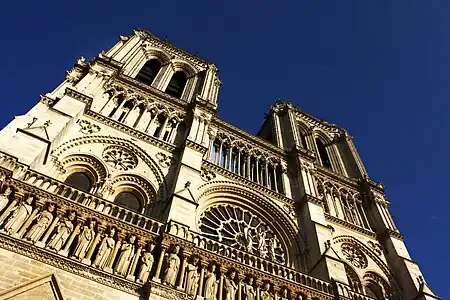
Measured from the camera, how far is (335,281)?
10461 millimetres

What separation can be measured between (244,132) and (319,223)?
6476 mm

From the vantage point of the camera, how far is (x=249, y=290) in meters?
8.74

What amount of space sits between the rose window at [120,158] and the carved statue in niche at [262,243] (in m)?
5.15

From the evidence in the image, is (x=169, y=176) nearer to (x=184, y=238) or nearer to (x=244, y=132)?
(x=184, y=238)

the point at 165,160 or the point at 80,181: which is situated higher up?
the point at 165,160

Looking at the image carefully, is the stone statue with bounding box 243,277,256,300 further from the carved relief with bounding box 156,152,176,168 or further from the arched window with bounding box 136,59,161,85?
the arched window with bounding box 136,59,161,85

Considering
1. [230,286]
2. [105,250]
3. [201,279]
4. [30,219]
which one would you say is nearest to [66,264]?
[105,250]

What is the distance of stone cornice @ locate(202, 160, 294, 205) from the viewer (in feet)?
45.8

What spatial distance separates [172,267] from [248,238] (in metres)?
4.84

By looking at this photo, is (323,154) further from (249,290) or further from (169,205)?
(249,290)

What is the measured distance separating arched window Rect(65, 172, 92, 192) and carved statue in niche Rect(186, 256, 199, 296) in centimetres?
427

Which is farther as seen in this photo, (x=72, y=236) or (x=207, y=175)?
(x=207, y=175)

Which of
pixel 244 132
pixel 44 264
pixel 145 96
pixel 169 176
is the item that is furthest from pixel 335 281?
pixel 145 96

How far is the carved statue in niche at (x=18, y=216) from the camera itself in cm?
706
